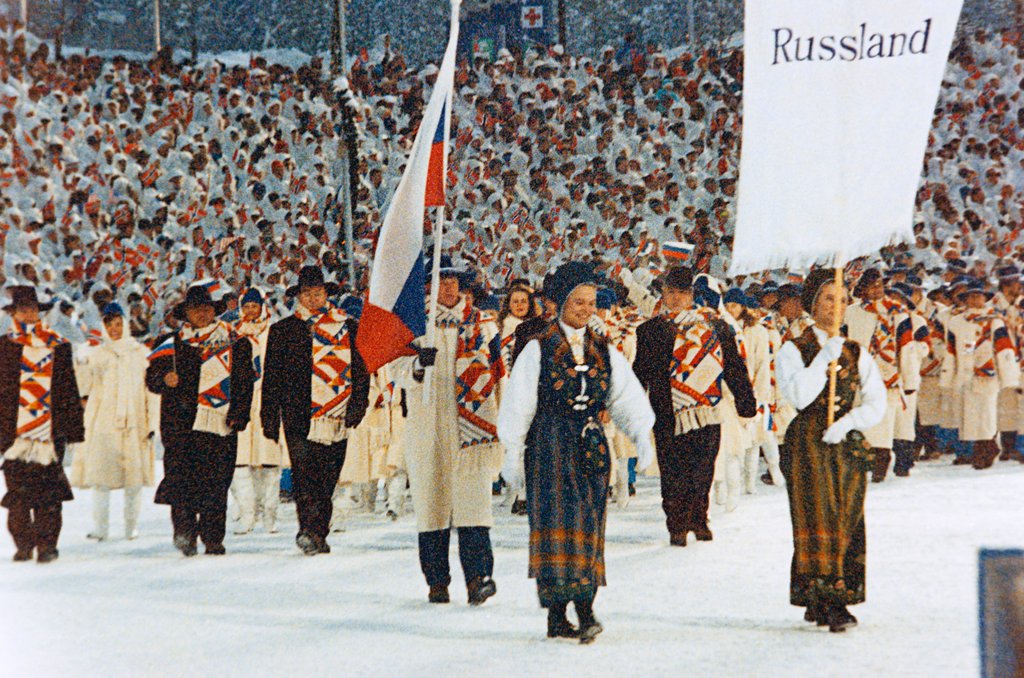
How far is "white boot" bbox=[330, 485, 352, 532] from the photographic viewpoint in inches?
399

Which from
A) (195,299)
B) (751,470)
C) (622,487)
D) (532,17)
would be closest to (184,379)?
A: (195,299)

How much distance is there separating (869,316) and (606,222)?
9387 mm

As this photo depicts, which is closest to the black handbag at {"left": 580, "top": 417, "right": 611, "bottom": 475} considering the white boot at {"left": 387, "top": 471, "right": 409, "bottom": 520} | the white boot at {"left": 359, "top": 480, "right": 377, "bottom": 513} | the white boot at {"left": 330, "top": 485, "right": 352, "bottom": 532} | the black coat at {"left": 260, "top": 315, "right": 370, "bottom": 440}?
the black coat at {"left": 260, "top": 315, "right": 370, "bottom": 440}

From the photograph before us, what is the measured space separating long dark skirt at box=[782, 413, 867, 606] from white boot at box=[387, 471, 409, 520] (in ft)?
15.1

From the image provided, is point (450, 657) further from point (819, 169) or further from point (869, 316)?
point (869, 316)

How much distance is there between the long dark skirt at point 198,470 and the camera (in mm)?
9203

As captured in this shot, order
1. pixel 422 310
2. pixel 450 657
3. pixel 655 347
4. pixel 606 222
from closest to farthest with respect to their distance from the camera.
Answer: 1. pixel 450 657
2. pixel 422 310
3. pixel 655 347
4. pixel 606 222

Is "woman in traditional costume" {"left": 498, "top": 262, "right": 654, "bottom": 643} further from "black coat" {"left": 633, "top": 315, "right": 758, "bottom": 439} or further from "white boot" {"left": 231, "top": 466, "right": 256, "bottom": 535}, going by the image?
"white boot" {"left": 231, "top": 466, "right": 256, "bottom": 535}

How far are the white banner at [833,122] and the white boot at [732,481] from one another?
3.90 m

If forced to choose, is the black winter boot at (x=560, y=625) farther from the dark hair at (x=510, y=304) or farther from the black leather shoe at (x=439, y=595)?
the dark hair at (x=510, y=304)

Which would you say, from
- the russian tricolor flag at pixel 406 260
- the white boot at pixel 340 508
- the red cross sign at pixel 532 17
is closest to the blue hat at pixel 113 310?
the white boot at pixel 340 508

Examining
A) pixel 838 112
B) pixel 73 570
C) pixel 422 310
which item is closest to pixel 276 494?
pixel 73 570

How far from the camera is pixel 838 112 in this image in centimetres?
677

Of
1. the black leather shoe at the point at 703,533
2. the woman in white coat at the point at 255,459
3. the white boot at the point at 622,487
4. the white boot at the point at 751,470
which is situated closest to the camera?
the black leather shoe at the point at 703,533
